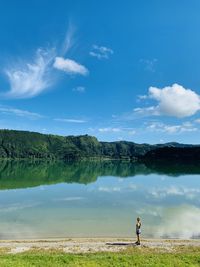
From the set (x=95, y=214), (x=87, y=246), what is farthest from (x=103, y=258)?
(x=95, y=214)

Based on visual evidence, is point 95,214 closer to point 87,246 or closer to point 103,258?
point 87,246

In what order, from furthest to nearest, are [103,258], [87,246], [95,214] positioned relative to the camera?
[95,214]
[87,246]
[103,258]

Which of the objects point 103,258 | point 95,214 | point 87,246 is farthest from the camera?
point 95,214

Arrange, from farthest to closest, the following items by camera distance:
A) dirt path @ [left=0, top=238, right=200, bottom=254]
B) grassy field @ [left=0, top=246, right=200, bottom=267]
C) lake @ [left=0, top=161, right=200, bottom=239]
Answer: lake @ [left=0, top=161, right=200, bottom=239]
dirt path @ [left=0, top=238, right=200, bottom=254]
grassy field @ [left=0, top=246, right=200, bottom=267]

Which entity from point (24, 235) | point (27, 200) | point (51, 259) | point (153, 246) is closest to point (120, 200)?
point (27, 200)

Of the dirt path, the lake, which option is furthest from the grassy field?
the lake

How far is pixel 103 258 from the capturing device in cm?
2325

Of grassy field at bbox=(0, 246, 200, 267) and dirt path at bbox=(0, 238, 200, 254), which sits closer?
grassy field at bbox=(0, 246, 200, 267)

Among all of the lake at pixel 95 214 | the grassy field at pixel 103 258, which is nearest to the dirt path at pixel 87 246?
the grassy field at pixel 103 258

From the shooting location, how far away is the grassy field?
21.9m

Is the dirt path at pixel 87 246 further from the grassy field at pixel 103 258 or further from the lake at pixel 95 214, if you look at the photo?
the lake at pixel 95 214

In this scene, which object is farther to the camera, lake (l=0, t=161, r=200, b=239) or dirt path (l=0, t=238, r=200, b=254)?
lake (l=0, t=161, r=200, b=239)

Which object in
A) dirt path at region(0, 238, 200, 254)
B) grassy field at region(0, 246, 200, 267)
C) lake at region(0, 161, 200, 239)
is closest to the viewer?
grassy field at region(0, 246, 200, 267)

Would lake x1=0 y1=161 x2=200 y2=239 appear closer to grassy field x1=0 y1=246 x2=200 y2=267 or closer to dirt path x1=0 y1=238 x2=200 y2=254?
dirt path x1=0 y1=238 x2=200 y2=254
